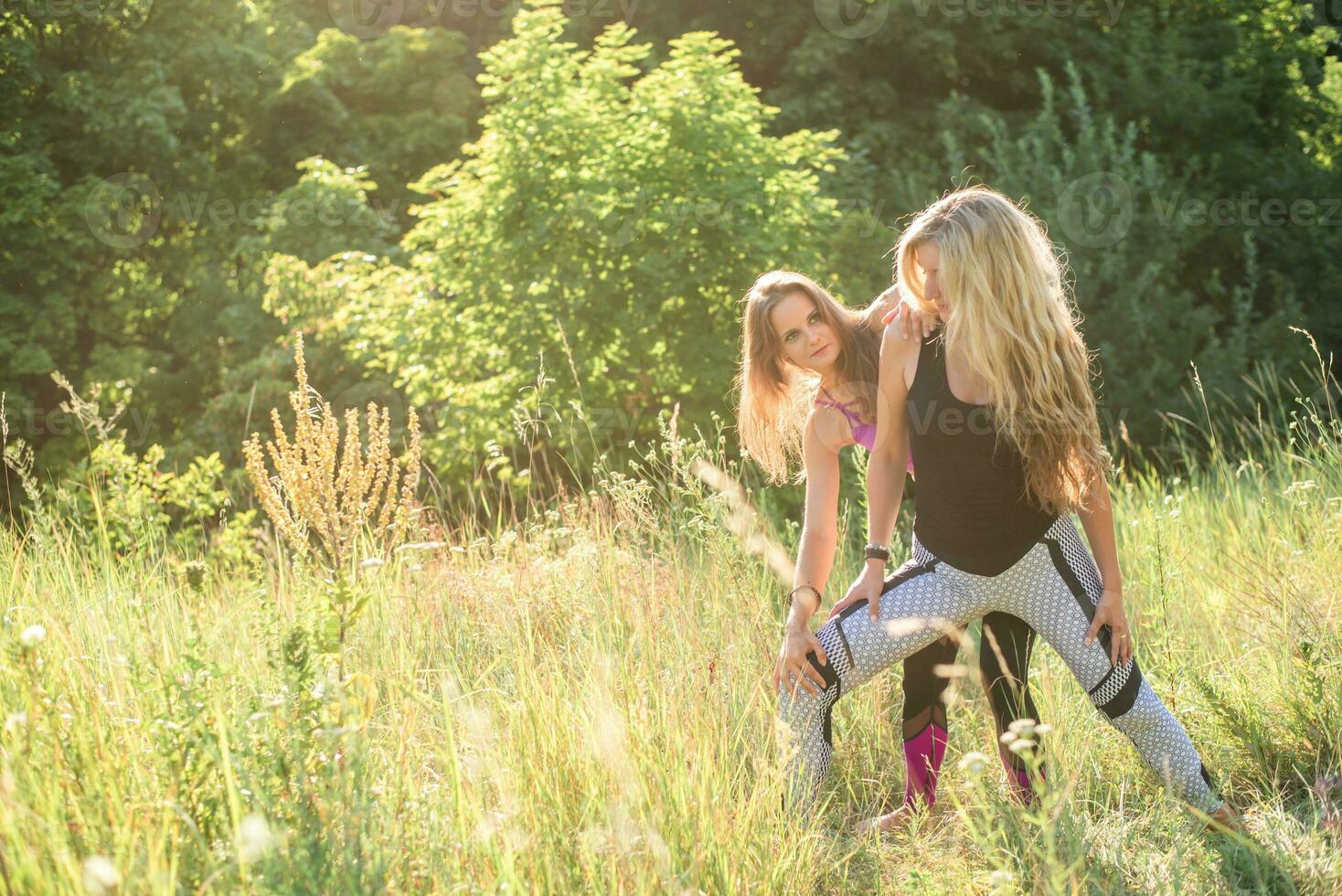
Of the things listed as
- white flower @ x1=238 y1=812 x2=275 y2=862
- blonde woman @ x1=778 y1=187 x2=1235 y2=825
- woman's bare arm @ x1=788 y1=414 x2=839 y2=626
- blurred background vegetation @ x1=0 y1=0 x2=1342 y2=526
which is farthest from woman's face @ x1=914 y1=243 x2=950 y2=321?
blurred background vegetation @ x1=0 y1=0 x2=1342 y2=526

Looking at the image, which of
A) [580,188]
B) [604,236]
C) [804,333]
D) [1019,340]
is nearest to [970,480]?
[1019,340]

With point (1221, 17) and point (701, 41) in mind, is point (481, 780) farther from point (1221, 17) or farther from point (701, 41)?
point (1221, 17)

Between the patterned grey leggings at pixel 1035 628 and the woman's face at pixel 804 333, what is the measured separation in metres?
0.65

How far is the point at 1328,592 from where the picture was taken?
3.51 metres

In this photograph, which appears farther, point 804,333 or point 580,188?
point 580,188

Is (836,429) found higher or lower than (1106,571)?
higher

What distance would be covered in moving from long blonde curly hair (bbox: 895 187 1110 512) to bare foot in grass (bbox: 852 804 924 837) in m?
0.85

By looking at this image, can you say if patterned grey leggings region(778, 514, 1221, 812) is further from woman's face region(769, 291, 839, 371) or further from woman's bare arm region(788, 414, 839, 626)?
woman's face region(769, 291, 839, 371)

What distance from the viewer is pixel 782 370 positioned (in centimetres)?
328

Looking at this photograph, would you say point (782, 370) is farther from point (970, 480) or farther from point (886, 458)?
point (970, 480)

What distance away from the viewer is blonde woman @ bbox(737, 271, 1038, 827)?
2.99 meters

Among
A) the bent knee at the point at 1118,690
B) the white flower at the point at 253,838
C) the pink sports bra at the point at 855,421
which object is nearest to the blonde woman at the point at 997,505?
the bent knee at the point at 1118,690

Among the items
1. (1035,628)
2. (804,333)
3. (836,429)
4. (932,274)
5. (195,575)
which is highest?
(932,274)

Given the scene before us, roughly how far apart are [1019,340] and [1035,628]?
2.28 feet
